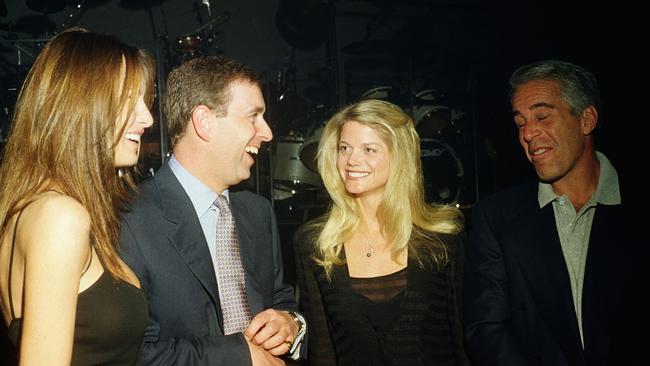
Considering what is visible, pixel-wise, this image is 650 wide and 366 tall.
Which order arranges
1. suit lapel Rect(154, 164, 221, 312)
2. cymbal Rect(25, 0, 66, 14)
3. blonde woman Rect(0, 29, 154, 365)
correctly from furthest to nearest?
cymbal Rect(25, 0, 66, 14) < suit lapel Rect(154, 164, 221, 312) < blonde woman Rect(0, 29, 154, 365)

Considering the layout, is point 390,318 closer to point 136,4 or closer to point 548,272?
point 548,272

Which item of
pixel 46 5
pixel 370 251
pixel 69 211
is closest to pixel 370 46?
pixel 46 5

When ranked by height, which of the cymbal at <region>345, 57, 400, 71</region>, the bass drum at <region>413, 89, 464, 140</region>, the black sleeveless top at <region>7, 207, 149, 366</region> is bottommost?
the black sleeveless top at <region>7, 207, 149, 366</region>

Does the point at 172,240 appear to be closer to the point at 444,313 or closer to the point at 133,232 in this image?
the point at 133,232

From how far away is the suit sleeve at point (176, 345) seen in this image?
1.69 meters

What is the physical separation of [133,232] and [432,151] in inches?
222

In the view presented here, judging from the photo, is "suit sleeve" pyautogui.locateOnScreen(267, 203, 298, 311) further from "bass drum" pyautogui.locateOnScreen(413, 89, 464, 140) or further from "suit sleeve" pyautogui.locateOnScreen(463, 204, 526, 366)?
"bass drum" pyautogui.locateOnScreen(413, 89, 464, 140)

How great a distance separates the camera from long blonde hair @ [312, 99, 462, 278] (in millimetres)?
2471

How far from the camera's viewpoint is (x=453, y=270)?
2350mm

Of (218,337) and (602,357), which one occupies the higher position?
(218,337)

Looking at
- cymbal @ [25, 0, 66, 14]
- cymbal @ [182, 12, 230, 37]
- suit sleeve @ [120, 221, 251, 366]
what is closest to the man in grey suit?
suit sleeve @ [120, 221, 251, 366]

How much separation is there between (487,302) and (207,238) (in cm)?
128

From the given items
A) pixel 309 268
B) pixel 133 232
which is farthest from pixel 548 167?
pixel 133 232

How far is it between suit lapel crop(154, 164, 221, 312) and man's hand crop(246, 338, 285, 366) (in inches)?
8.1
